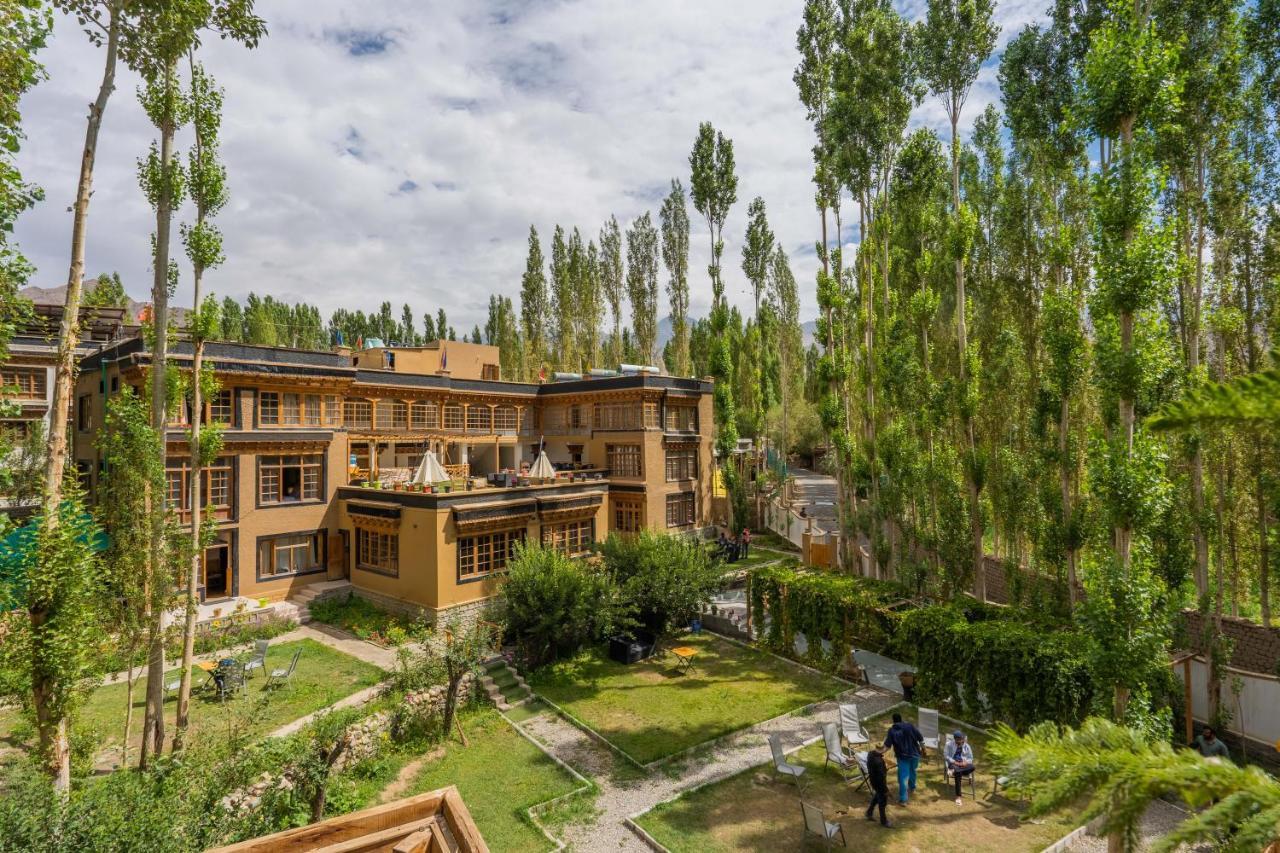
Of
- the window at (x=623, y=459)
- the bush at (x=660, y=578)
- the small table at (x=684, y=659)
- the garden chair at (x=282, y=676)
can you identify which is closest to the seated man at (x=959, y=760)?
the small table at (x=684, y=659)

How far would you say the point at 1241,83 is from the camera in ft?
53.9

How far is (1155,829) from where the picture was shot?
11258 millimetres

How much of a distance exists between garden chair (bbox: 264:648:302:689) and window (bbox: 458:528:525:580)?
591 cm

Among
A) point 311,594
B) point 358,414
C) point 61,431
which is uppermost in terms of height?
point 358,414

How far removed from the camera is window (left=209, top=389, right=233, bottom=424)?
22.7 meters

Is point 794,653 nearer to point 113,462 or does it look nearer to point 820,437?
point 113,462

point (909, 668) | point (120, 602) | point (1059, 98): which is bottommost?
point (909, 668)

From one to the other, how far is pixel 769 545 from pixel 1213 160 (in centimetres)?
2585

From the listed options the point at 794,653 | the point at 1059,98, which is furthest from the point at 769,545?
the point at 1059,98

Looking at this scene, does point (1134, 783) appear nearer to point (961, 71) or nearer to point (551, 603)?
point (551, 603)

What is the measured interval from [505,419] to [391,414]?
6.67m

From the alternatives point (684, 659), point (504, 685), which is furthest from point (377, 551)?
point (684, 659)

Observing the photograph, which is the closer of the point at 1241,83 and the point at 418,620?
the point at 1241,83

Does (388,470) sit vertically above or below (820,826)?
above
